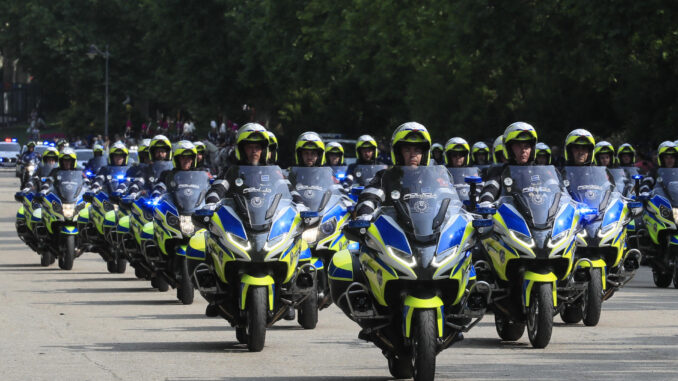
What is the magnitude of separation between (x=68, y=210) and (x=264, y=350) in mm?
12160

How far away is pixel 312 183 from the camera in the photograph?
58.5 ft

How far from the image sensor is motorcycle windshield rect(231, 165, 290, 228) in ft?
44.2

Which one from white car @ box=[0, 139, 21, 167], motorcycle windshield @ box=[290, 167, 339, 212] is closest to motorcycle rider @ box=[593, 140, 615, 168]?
motorcycle windshield @ box=[290, 167, 339, 212]

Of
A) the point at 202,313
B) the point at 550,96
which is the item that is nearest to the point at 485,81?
the point at 550,96

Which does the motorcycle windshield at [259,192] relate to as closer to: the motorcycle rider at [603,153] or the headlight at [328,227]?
the headlight at [328,227]

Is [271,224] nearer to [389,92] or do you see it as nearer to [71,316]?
[71,316]

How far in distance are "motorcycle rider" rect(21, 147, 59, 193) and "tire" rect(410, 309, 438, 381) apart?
17.0m

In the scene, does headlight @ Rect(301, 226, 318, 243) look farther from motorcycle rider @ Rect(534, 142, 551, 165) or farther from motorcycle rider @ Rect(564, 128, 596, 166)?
motorcycle rider @ Rect(564, 128, 596, 166)

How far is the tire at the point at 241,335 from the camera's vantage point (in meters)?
13.8

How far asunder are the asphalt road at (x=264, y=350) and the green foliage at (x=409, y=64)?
61.2ft

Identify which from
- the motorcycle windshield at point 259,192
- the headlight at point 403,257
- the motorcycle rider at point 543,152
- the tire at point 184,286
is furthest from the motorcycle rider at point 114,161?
the headlight at point 403,257

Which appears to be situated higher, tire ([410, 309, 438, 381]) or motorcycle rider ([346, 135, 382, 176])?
motorcycle rider ([346, 135, 382, 176])

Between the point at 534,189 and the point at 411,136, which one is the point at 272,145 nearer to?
the point at 534,189

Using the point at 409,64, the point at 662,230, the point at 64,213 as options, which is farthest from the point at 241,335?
the point at 409,64
